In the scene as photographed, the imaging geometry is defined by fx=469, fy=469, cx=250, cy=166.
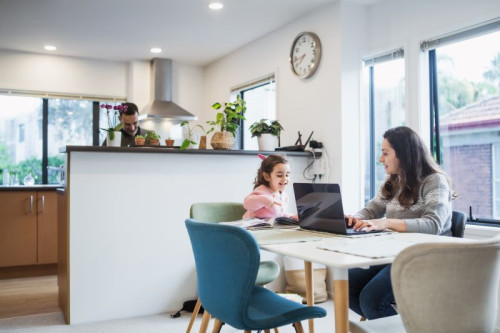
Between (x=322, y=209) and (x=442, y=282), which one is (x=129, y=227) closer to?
(x=322, y=209)

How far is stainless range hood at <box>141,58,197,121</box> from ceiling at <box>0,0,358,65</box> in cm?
16

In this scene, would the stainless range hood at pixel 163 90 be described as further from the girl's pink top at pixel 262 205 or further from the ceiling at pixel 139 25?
the girl's pink top at pixel 262 205

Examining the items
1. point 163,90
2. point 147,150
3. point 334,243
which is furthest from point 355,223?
point 163,90

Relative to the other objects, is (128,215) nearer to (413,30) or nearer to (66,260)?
(66,260)

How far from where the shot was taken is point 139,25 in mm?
4625

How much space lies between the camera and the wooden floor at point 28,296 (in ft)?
10.8

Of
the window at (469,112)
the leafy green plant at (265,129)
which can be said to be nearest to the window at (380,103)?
the window at (469,112)

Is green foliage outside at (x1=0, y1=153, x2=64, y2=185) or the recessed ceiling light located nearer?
the recessed ceiling light

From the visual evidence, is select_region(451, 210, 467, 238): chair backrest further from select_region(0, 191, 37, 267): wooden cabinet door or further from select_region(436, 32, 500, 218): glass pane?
select_region(0, 191, 37, 267): wooden cabinet door

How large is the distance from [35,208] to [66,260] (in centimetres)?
182

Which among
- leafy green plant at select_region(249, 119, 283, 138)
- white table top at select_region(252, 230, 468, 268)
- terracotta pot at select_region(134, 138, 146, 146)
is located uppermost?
leafy green plant at select_region(249, 119, 283, 138)

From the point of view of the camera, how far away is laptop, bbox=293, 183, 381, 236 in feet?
5.77

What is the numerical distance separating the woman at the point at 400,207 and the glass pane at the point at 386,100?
1.52 metres

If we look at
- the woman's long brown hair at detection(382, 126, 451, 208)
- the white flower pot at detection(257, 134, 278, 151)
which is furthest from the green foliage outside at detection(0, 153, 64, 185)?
the woman's long brown hair at detection(382, 126, 451, 208)
